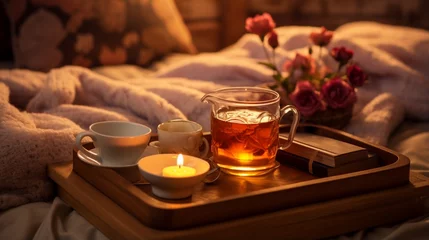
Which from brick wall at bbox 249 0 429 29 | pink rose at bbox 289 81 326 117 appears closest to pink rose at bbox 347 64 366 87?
pink rose at bbox 289 81 326 117

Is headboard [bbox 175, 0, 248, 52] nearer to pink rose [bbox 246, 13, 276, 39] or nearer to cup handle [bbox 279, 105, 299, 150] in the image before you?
pink rose [bbox 246, 13, 276, 39]

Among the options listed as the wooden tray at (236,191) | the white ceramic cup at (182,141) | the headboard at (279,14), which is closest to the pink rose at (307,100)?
the wooden tray at (236,191)

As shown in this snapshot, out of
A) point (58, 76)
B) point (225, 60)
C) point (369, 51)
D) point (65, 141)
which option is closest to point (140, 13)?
point (225, 60)

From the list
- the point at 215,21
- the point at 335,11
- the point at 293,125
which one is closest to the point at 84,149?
the point at 293,125

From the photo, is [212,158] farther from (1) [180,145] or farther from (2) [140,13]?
(2) [140,13]

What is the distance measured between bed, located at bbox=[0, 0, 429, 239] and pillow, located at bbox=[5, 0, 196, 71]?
2.0 inches

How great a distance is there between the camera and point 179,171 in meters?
1.04

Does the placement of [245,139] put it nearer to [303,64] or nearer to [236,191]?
[236,191]

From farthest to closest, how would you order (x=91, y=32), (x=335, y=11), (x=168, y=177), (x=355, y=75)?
(x=335, y=11)
(x=91, y=32)
(x=355, y=75)
(x=168, y=177)

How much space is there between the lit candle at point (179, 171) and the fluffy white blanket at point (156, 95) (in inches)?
11.6

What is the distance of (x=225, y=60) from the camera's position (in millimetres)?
1852

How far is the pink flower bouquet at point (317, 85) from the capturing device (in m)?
1.53

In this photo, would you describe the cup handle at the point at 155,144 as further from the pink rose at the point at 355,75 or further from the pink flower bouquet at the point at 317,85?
the pink rose at the point at 355,75

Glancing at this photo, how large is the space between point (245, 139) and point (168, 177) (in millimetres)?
209
